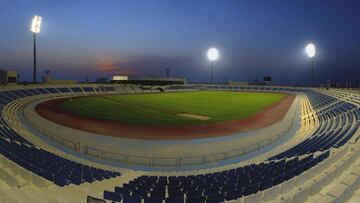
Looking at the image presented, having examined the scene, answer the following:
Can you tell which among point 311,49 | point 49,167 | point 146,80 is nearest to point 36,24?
point 146,80

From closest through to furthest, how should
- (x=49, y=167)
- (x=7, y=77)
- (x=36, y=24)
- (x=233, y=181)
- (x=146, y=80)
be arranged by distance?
(x=233, y=181)
(x=49, y=167)
(x=7, y=77)
(x=36, y=24)
(x=146, y=80)

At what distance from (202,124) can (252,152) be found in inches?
413

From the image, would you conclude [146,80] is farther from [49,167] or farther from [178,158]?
[49,167]

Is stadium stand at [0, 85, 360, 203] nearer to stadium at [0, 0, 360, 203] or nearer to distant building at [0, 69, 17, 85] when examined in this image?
stadium at [0, 0, 360, 203]

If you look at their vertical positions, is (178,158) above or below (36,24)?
below

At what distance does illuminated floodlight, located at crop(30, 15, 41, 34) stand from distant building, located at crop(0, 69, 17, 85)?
10614 mm

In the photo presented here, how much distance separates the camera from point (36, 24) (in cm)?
5797

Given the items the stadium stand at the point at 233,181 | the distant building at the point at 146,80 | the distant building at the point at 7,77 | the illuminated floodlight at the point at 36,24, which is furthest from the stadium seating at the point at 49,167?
the distant building at the point at 146,80

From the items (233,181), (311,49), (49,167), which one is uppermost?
(311,49)

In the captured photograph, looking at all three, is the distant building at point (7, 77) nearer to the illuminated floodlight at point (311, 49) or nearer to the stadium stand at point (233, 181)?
the stadium stand at point (233, 181)

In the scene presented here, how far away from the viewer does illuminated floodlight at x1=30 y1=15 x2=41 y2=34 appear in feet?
189

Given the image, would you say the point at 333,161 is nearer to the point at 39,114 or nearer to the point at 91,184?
the point at 91,184

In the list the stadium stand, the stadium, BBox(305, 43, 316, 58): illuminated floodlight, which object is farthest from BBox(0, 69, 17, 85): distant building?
BBox(305, 43, 316, 58): illuminated floodlight

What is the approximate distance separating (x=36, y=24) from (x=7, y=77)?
13250 millimetres
